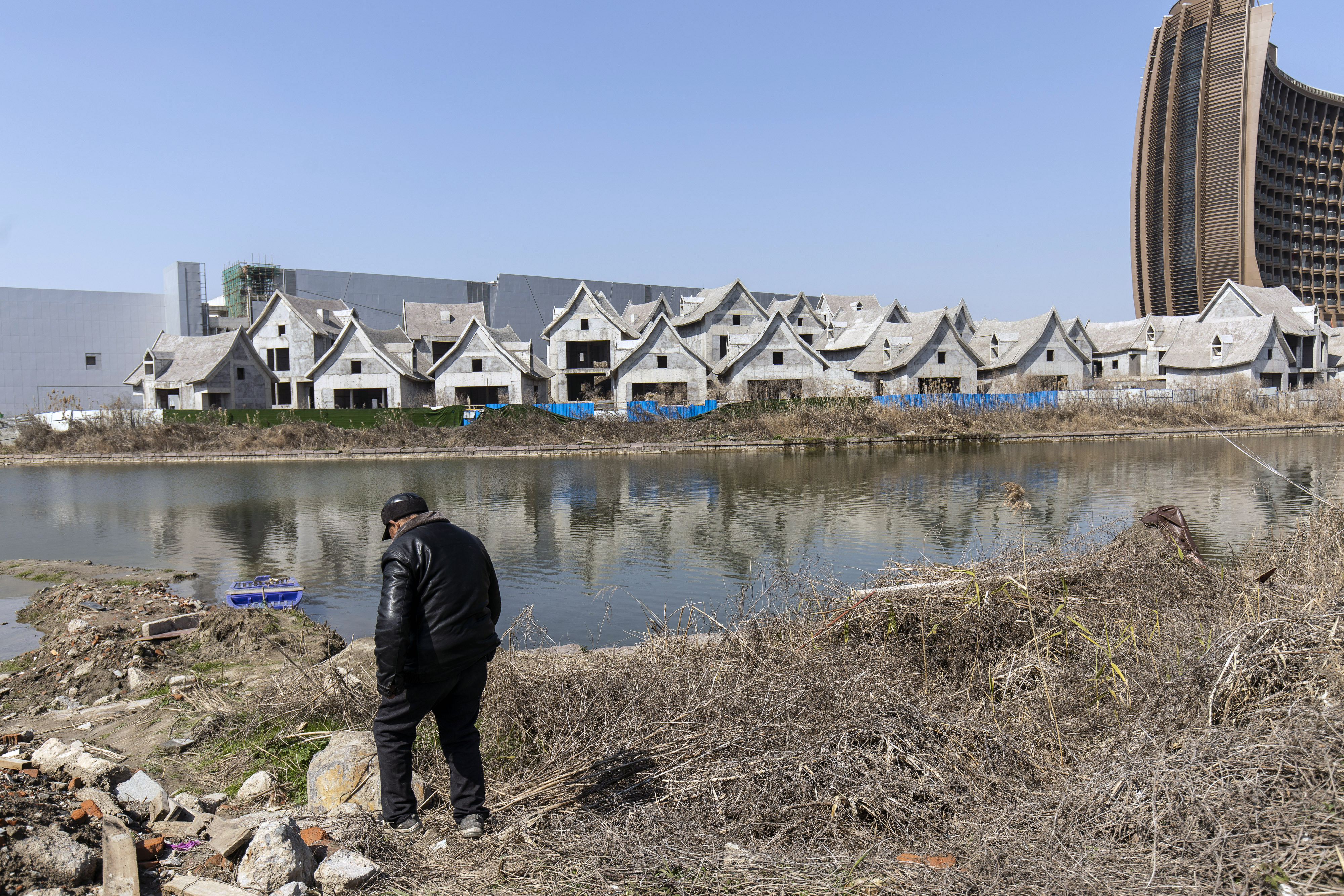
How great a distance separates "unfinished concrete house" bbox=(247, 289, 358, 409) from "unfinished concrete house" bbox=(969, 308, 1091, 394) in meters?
47.8

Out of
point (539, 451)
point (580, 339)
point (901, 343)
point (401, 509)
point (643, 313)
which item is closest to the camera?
point (401, 509)

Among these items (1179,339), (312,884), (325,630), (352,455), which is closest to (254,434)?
(352,455)

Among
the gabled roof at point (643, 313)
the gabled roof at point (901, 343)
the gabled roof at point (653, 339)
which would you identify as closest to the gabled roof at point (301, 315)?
the gabled roof at point (653, 339)

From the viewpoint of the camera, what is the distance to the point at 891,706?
5.46 m

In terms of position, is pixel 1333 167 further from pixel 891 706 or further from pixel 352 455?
pixel 891 706

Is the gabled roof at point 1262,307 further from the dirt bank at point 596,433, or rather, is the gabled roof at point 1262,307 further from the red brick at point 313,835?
the red brick at point 313,835

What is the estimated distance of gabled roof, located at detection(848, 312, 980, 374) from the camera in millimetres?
57156

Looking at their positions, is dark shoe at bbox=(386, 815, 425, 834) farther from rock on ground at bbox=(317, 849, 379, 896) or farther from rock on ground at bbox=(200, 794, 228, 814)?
rock on ground at bbox=(200, 794, 228, 814)

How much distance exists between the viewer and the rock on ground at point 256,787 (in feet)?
17.9

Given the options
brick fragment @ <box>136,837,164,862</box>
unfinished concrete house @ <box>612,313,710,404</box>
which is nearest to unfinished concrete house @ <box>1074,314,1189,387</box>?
unfinished concrete house @ <box>612,313,710,404</box>

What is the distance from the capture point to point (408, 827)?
463 centimetres

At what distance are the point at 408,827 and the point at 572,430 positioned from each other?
42189mm

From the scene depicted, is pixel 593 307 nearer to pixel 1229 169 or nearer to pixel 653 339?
pixel 653 339

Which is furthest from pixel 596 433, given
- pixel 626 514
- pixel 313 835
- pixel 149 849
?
pixel 149 849
